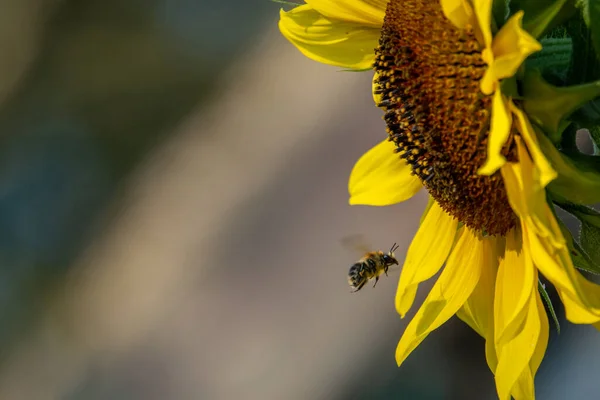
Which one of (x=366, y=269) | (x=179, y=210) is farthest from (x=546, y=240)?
(x=179, y=210)

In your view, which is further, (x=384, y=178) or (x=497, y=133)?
(x=384, y=178)

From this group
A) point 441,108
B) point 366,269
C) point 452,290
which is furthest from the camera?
point 366,269

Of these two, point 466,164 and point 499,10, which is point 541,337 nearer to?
point 466,164

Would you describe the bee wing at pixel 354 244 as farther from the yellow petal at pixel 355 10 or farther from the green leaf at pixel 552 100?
the green leaf at pixel 552 100

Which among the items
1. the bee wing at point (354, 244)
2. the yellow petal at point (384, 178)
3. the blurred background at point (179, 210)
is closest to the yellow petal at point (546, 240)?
the yellow petal at point (384, 178)

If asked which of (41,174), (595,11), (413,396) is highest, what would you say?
(41,174)

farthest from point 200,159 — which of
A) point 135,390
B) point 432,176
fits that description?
point 432,176

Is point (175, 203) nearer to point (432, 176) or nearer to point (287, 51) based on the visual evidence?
point (287, 51)
